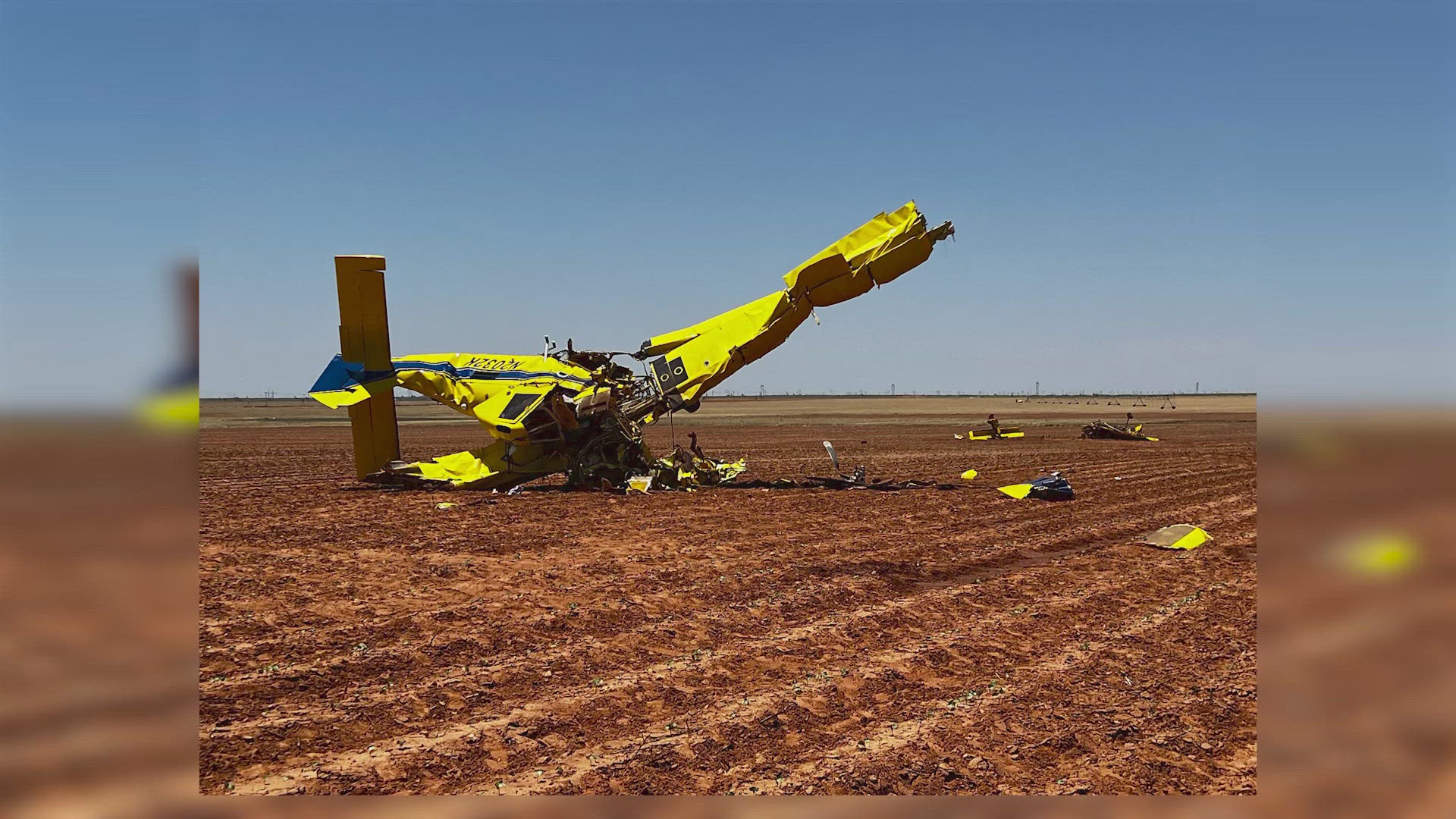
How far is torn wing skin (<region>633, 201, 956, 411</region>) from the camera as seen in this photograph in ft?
62.9

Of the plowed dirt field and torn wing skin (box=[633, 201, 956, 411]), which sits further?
torn wing skin (box=[633, 201, 956, 411])

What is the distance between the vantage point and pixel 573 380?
2022cm

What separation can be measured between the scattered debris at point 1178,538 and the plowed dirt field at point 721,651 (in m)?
0.28

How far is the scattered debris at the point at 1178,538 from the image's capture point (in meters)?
13.8

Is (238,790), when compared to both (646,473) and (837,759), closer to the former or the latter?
(837,759)

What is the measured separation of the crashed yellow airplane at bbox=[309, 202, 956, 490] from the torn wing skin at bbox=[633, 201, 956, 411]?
2cm

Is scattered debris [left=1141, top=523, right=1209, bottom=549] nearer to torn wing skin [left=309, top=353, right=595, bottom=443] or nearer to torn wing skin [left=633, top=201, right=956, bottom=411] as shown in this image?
torn wing skin [left=633, top=201, right=956, bottom=411]

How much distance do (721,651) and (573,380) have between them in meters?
12.8

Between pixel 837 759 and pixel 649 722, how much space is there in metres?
1.47
